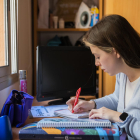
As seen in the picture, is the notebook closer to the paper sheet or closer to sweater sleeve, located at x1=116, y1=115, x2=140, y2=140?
the paper sheet

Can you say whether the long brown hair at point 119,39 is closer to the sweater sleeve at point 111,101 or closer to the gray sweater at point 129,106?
the gray sweater at point 129,106

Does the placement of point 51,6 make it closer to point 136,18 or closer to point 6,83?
point 136,18

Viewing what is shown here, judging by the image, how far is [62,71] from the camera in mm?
1533

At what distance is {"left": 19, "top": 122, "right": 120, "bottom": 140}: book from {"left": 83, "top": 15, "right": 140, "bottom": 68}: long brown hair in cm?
41

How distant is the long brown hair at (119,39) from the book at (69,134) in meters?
0.41

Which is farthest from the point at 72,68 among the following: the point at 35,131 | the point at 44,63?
the point at 35,131

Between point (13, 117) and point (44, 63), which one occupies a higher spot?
point (44, 63)

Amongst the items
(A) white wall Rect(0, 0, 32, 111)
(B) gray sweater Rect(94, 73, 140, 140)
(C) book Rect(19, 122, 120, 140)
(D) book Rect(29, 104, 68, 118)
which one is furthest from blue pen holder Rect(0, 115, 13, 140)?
(A) white wall Rect(0, 0, 32, 111)

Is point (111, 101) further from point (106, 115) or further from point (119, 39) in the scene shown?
point (119, 39)

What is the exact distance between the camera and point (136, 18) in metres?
1.69

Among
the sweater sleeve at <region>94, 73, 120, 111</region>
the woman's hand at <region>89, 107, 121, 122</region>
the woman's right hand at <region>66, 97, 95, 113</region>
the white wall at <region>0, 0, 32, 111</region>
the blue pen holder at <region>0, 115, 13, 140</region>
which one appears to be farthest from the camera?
the white wall at <region>0, 0, 32, 111</region>

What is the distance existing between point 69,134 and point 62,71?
742mm

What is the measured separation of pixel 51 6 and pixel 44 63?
1323 mm

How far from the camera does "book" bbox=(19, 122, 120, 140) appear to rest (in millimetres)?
835
